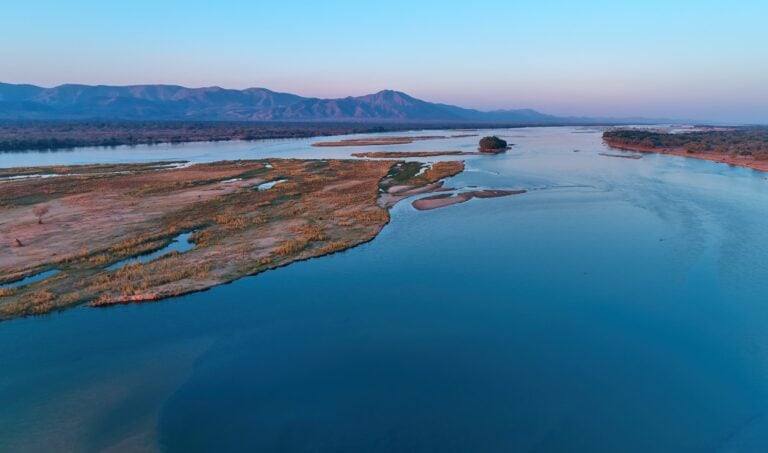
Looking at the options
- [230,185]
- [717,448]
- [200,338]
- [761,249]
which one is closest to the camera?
[717,448]

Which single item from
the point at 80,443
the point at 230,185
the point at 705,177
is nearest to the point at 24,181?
the point at 230,185

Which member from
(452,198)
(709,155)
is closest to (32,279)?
(452,198)

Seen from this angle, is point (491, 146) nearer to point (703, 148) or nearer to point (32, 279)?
point (703, 148)

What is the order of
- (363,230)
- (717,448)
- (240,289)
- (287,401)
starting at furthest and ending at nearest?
(363,230)
(240,289)
(287,401)
(717,448)

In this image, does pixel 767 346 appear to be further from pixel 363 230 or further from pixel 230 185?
pixel 230 185

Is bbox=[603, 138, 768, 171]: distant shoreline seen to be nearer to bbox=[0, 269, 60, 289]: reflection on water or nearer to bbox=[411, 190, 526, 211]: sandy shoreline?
bbox=[411, 190, 526, 211]: sandy shoreline

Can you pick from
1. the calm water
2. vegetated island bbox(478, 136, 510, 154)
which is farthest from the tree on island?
the calm water

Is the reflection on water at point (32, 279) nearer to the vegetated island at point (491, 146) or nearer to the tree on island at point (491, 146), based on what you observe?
the vegetated island at point (491, 146)

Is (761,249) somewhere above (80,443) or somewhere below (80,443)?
above
